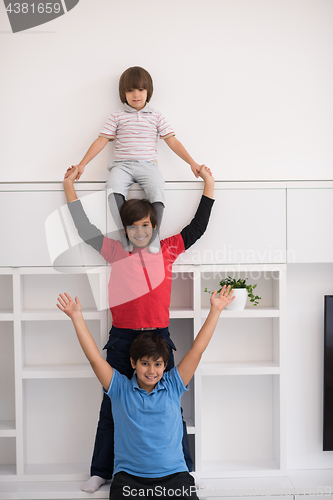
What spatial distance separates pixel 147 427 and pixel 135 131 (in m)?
1.21

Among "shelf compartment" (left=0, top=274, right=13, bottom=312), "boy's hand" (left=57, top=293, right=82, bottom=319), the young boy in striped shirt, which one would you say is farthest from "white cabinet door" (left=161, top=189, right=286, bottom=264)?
"shelf compartment" (left=0, top=274, right=13, bottom=312)

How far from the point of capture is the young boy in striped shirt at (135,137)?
6.00 feet

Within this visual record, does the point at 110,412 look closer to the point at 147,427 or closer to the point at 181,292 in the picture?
the point at 147,427

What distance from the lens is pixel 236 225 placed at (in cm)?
183

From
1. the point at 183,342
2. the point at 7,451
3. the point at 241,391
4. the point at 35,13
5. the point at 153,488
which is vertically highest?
the point at 35,13

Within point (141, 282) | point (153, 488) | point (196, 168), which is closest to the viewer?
point (153, 488)

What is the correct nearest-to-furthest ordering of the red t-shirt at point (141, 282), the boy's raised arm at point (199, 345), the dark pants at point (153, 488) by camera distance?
the dark pants at point (153, 488) < the boy's raised arm at point (199, 345) < the red t-shirt at point (141, 282)

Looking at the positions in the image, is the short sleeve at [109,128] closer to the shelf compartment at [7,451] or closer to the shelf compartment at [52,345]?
the shelf compartment at [52,345]

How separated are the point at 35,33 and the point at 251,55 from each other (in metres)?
1.01

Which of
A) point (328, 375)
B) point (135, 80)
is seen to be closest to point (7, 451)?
point (328, 375)

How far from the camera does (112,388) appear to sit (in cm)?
162

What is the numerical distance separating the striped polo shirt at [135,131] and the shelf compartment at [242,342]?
88cm

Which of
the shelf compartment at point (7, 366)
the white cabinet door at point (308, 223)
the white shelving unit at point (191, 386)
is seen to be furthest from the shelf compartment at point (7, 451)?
the white cabinet door at point (308, 223)

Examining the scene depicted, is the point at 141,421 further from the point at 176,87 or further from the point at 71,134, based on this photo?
the point at 176,87
